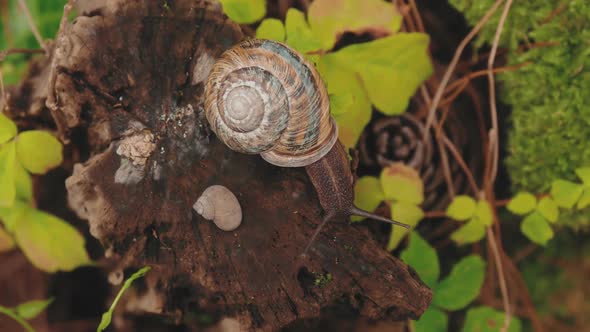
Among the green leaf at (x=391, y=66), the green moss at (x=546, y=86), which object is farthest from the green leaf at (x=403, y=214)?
the green moss at (x=546, y=86)

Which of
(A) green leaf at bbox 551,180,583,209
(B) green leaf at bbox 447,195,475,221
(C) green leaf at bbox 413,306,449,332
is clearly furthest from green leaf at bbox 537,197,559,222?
(C) green leaf at bbox 413,306,449,332

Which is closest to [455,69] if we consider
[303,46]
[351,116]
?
[351,116]

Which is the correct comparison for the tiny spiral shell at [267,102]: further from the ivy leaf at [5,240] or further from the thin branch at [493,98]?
the ivy leaf at [5,240]

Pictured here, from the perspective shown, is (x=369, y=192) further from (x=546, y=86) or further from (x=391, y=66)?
(x=546, y=86)

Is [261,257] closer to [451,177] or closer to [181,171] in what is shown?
[181,171]

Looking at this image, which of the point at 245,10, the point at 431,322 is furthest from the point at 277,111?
the point at 431,322
